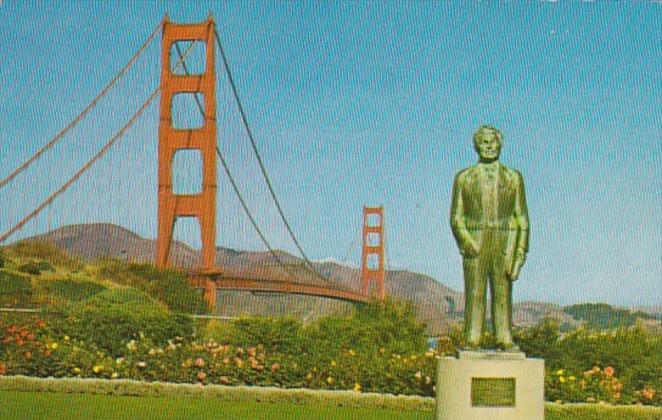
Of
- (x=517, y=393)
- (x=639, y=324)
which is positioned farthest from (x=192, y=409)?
(x=639, y=324)

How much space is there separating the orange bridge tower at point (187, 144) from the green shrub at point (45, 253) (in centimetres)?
341

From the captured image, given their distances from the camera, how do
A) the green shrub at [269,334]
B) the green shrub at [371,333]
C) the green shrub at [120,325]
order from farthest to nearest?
1. the green shrub at [120,325]
2. the green shrub at [371,333]
3. the green shrub at [269,334]

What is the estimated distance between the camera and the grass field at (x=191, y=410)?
9047 mm

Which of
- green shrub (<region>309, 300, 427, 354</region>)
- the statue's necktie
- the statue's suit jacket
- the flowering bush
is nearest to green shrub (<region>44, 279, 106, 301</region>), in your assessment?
the flowering bush

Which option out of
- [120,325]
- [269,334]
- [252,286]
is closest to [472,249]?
[269,334]

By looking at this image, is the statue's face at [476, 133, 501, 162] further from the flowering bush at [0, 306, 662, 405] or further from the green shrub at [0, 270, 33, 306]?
the green shrub at [0, 270, 33, 306]

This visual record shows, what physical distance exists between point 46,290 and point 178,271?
3379 mm

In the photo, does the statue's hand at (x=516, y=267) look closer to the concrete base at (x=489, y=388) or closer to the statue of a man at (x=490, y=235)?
the statue of a man at (x=490, y=235)

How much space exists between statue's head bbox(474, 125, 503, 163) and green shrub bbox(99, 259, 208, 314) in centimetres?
1165

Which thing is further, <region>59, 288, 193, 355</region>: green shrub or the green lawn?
<region>59, 288, 193, 355</region>: green shrub

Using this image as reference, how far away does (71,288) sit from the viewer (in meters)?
22.0

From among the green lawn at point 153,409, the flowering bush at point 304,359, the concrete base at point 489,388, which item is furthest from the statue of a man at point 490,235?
the flowering bush at point 304,359

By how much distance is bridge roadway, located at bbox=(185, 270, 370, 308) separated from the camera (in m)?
20.4

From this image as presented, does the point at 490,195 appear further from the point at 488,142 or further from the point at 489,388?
the point at 489,388
